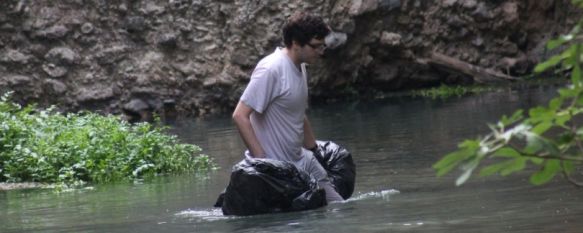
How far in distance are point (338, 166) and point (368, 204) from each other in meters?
0.77

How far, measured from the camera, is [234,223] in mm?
7934

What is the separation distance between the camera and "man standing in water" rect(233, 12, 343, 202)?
27.1 ft

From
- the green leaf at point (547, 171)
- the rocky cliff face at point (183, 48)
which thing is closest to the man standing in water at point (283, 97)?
the green leaf at point (547, 171)

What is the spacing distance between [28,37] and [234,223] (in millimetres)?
15518

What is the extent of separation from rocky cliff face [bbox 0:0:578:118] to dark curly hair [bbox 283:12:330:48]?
14479mm

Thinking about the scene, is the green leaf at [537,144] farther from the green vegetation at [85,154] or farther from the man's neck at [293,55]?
the green vegetation at [85,154]

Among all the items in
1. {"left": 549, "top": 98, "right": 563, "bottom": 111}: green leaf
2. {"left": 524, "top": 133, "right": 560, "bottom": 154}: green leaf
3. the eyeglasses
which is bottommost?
{"left": 524, "top": 133, "right": 560, "bottom": 154}: green leaf

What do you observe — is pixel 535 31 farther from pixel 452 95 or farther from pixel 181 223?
pixel 181 223

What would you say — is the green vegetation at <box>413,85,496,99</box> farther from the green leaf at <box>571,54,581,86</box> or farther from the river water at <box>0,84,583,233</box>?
the green leaf at <box>571,54,581,86</box>

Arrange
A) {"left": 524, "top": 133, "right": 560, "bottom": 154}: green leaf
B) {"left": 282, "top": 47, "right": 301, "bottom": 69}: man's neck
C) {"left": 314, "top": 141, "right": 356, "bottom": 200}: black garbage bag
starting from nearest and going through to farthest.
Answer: {"left": 524, "top": 133, "right": 560, "bottom": 154}: green leaf, {"left": 282, "top": 47, "right": 301, "bottom": 69}: man's neck, {"left": 314, "top": 141, "right": 356, "bottom": 200}: black garbage bag

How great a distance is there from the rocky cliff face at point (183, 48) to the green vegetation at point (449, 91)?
0.70 metres

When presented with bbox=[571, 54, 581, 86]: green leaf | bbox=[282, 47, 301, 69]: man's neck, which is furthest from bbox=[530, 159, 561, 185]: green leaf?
bbox=[282, 47, 301, 69]: man's neck

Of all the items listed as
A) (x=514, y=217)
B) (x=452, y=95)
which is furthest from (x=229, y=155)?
(x=452, y=95)

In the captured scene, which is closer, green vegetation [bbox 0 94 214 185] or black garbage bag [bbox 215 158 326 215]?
black garbage bag [bbox 215 158 326 215]
